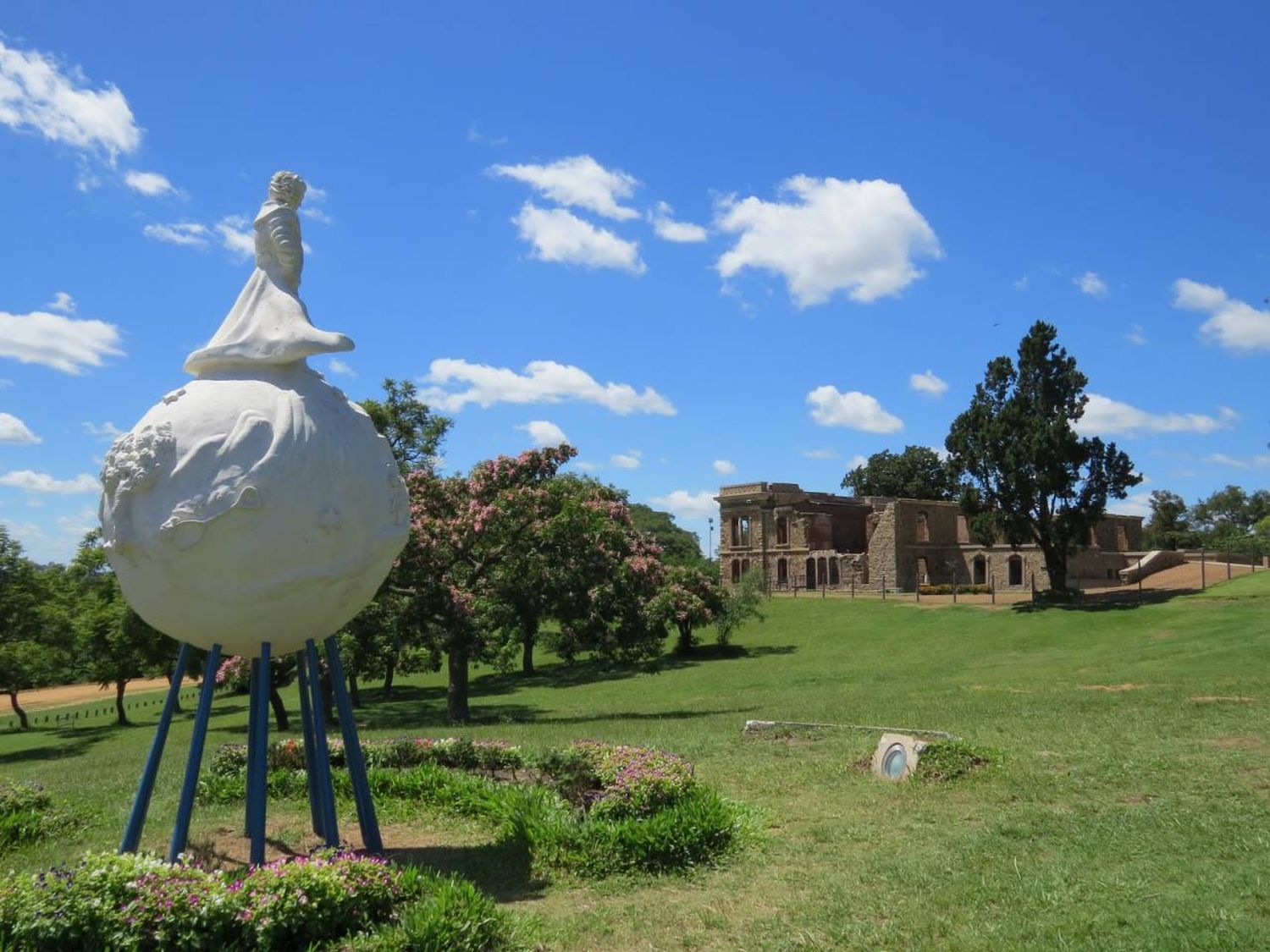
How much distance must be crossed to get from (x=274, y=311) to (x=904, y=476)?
74.3m

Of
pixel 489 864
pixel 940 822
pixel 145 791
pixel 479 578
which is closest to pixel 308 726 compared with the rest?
pixel 145 791

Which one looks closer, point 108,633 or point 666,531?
point 108,633

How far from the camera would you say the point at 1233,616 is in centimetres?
3009

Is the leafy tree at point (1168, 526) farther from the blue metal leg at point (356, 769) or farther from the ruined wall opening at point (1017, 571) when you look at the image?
the blue metal leg at point (356, 769)

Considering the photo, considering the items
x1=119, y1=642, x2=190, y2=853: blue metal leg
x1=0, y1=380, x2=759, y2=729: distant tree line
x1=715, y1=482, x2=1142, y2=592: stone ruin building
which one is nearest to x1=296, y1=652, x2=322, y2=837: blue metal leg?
x1=119, y1=642, x2=190, y2=853: blue metal leg

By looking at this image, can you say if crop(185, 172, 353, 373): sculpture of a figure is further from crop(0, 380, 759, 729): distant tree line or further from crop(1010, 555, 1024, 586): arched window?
crop(1010, 555, 1024, 586): arched window

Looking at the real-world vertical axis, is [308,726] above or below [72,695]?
above

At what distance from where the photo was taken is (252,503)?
6547mm

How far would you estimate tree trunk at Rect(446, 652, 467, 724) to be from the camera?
19656mm

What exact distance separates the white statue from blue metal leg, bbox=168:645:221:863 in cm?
21

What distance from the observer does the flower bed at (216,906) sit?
17.4 ft

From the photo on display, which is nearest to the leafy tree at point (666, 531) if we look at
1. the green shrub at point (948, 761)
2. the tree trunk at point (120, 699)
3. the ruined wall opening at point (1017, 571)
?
the ruined wall opening at point (1017, 571)

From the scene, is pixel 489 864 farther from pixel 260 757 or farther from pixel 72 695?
pixel 72 695

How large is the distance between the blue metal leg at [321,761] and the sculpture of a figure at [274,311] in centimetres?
212
